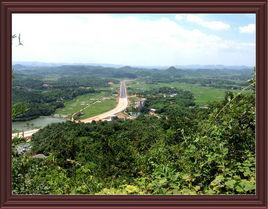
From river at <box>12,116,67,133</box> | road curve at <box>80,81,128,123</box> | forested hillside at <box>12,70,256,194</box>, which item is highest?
road curve at <box>80,81,128,123</box>

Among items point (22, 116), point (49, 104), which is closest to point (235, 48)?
point (49, 104)

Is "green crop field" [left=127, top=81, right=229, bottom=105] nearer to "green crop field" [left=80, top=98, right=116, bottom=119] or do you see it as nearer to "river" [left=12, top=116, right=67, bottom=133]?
"green crop field" [left=80, top=98, right=116, bottom=119]

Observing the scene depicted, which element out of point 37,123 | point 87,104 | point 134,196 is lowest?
point 134,196

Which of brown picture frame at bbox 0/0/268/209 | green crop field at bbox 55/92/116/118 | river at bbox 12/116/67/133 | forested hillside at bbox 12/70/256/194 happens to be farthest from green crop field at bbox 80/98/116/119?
A: brown picture frame at bbox 0/0/268/209

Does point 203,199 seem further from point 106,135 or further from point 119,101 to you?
point 106,135

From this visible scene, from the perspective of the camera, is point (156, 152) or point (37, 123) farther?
point (156, 152)

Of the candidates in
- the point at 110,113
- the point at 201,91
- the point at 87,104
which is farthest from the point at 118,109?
the point at 201,91

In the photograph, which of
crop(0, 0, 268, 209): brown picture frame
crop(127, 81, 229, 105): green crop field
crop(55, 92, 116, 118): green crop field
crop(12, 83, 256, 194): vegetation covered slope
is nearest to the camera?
crop(0, 0, 268, 209): brown picture frame

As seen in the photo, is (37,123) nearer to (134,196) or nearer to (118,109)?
(118,109)
